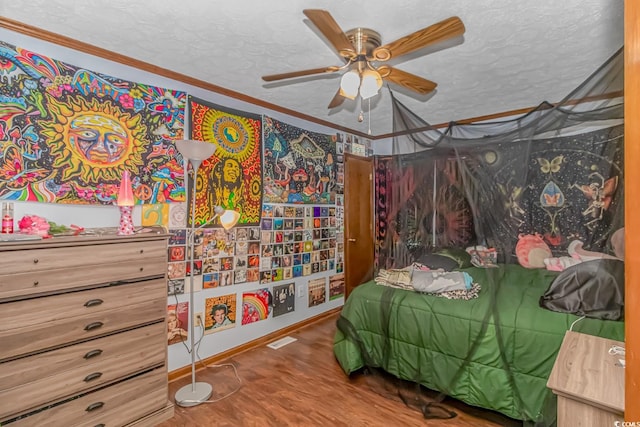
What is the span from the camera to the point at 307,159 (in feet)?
12.4

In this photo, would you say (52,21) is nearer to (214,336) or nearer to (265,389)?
(214,336)

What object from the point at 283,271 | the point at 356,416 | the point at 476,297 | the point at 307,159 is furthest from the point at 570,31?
the point at 283,271

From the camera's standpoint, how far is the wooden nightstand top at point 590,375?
999 millimetres

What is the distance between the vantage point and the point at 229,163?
2.93 metres

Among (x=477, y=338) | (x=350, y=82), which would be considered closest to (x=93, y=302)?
(x=350, y=82)

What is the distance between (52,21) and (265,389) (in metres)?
2.83

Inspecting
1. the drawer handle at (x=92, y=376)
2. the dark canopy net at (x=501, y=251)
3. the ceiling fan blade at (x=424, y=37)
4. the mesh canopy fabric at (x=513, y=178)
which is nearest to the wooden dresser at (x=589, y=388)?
the dark canopy net at (x=501, y=251)

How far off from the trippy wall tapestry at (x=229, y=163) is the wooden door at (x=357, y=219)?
60.7 inches

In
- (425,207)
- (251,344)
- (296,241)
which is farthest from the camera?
(296,241)

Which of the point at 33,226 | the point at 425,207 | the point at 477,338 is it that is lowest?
the point at 477,338

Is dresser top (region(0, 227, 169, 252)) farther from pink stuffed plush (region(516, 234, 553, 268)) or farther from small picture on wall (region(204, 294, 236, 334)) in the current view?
pink stuffed plush (region(516, 234, 553, 268))

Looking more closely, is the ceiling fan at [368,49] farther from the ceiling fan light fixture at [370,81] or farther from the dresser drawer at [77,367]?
→ the dresser drawer at [77,367]

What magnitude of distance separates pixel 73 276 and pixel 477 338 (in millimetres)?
2486

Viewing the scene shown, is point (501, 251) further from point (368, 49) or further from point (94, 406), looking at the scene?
point (94, 406)
